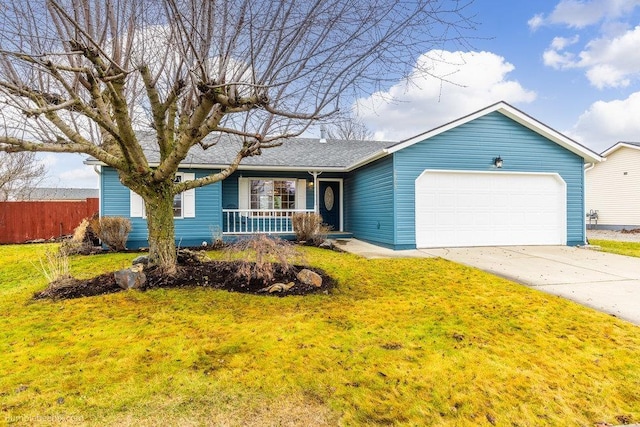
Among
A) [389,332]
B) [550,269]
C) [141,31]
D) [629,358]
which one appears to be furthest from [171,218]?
[550,269]

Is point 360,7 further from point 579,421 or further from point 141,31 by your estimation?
point 579,421

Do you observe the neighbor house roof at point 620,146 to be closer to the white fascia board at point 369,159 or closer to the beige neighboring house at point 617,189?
the beige neighboring house at point 617,189

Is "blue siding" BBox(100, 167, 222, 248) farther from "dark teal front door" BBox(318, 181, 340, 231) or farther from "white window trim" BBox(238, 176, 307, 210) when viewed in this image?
"dark teal front door" BBox(318, 181, 340, 231)

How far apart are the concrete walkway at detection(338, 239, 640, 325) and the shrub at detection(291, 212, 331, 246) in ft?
2.43

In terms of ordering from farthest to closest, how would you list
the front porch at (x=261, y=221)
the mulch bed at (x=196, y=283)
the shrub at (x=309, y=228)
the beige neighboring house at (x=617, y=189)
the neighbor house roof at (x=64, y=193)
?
1. the neighbor house roof at (x=64, y=193)
2. the beige neighboring house at (x=617, y=189)
3. the front porch at (x=261, y=221)
4. the shrub at (x=309, y=228)
5. the mulch bed at (x=196, y=283)

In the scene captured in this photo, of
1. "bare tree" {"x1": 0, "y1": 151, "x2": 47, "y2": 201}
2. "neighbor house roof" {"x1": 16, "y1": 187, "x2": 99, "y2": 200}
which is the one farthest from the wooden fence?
"neighbor house roof" {"x1": 16, "y1": 187, "x2": 99, "y2": 200}

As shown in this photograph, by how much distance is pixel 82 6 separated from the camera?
4.10 metres

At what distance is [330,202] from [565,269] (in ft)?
29.1

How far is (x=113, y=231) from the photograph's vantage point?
10.1m

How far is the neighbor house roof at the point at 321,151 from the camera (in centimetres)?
1028

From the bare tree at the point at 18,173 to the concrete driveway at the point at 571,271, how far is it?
73.4 feet

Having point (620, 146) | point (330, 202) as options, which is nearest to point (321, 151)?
point (330, 202)

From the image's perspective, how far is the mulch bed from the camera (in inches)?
203

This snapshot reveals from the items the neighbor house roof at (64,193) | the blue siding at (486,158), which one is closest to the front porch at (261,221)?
the blue siding at (486,158)
